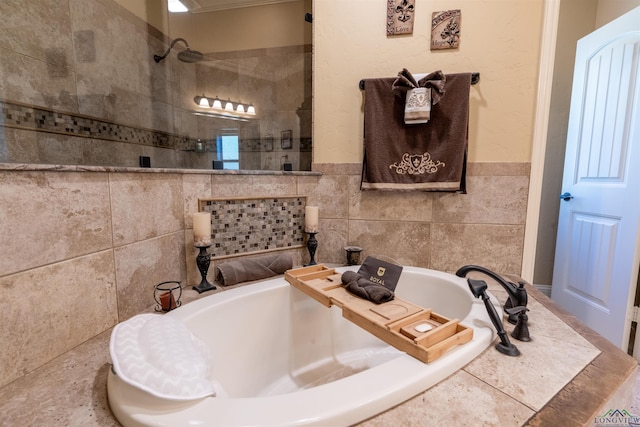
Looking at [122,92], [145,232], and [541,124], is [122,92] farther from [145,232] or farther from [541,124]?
[541,124]

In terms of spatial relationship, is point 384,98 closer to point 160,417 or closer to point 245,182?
point 245,182

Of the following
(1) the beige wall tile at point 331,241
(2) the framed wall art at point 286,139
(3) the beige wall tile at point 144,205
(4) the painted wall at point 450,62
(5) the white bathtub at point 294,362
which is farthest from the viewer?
(2) the framed wall art at point 286,139

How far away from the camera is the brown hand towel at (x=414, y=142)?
1.35 meters

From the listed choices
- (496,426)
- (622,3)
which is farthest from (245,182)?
(622,3)

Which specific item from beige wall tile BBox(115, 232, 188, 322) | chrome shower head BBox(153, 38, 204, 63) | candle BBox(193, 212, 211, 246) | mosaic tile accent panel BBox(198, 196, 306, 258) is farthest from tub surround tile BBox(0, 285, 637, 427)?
chrome shower head BBox(153, 38, 204, 63)

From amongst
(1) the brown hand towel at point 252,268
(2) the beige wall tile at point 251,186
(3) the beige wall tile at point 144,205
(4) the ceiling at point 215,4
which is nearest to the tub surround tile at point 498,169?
(2) the beige wall tile at point 251,186

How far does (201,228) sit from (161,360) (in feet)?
2.04

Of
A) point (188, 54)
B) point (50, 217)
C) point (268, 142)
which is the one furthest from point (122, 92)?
point (50, 217)

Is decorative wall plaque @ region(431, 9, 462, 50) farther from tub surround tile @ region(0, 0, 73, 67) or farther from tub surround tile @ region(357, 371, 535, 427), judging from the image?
tub surround tile @ region(0, 0, 73, 67)

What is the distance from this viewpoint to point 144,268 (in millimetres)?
984

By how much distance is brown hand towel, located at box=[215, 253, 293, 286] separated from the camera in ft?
3.99

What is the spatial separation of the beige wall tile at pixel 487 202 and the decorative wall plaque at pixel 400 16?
84cm

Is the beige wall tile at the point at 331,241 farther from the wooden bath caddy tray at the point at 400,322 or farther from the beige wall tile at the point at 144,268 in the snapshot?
the beige wall tile at the point at 144,268

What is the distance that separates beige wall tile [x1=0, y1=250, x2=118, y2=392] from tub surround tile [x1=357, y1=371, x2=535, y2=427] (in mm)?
796
